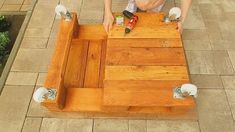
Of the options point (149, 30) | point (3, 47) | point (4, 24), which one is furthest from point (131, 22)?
point (4, 24)

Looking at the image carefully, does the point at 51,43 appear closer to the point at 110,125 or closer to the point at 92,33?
the point at 92,33

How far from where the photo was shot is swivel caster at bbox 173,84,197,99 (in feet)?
5.46

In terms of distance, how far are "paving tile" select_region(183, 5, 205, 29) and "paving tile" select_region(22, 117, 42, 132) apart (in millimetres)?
1656

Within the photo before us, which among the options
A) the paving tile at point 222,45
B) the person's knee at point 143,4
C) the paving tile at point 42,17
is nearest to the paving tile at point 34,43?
the paving tile at point 42,17

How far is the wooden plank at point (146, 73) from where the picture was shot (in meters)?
1.83

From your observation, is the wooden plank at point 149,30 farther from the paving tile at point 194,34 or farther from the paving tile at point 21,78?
the paving tile at point 21,78

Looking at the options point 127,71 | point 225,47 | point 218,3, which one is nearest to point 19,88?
point 127,71

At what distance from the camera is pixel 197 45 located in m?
2.52

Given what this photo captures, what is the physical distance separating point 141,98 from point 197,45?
3.50 ft

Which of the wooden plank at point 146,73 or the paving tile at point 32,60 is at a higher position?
the wooden plank at point 146,73

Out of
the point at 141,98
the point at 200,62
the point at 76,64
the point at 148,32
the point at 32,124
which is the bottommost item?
the point at 32,124

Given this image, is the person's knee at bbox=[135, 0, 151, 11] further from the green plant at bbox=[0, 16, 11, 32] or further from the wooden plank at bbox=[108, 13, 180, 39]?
the green plant at bbox=[0, 16, 11, 32]

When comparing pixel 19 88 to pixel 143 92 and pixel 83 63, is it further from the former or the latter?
pixel 143 92

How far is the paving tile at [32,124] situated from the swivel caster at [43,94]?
0.33 meters
